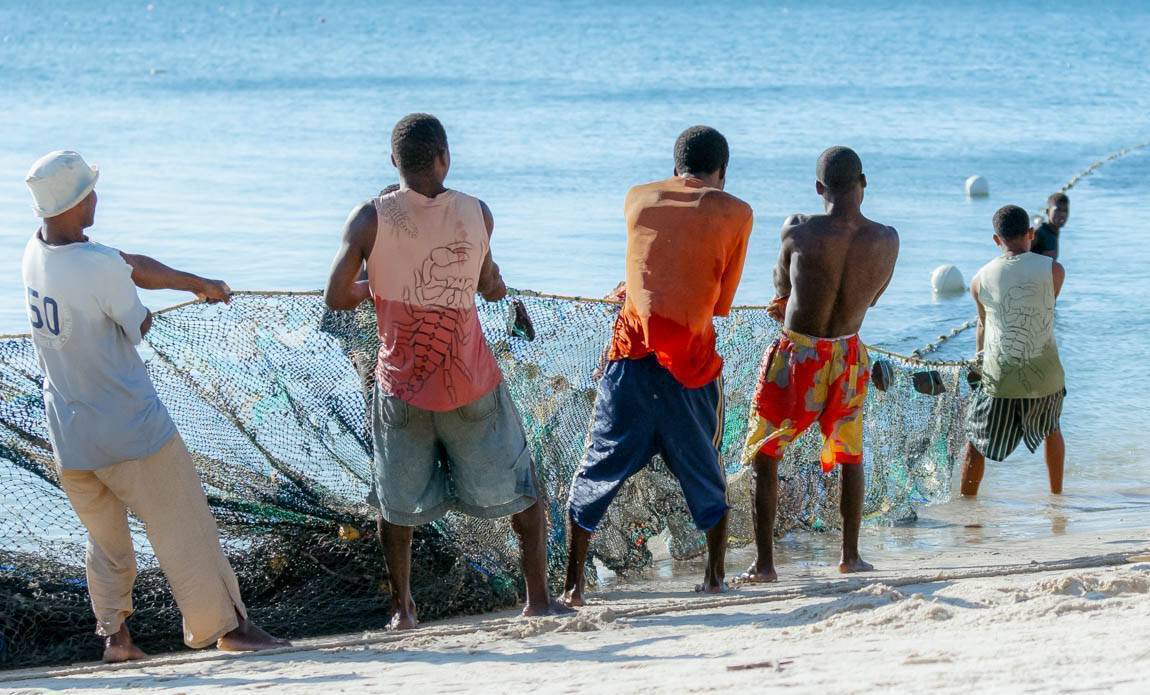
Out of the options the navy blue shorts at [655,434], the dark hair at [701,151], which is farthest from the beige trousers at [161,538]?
the dark hair at [701,151]

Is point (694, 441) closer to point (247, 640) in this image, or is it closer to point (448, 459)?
point (448, 459)

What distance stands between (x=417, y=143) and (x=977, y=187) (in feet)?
53.2

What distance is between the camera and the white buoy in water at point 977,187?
1936cm

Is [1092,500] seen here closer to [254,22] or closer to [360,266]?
[360,266]

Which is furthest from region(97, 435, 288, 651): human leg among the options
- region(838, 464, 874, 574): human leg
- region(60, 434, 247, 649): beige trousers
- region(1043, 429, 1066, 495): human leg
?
region(1043, 429, 1066, 495): human leg

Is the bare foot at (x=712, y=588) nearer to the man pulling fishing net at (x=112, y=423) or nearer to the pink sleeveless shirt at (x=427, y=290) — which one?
the pink sleeveless shirt at (x=427, y=290)

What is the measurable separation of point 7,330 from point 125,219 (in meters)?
5.48

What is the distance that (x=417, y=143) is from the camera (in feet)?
14.2

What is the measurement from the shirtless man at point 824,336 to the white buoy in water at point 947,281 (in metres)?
8.57

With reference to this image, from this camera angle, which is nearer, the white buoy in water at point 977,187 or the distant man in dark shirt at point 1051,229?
the distant man in dark shirt at point 1051,229

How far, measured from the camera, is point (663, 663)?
400cm

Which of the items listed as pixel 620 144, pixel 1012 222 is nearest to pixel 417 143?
pixel 1012 222

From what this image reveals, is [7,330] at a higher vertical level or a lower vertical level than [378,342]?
higher

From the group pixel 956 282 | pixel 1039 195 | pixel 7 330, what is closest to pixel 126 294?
pixel 7 330
